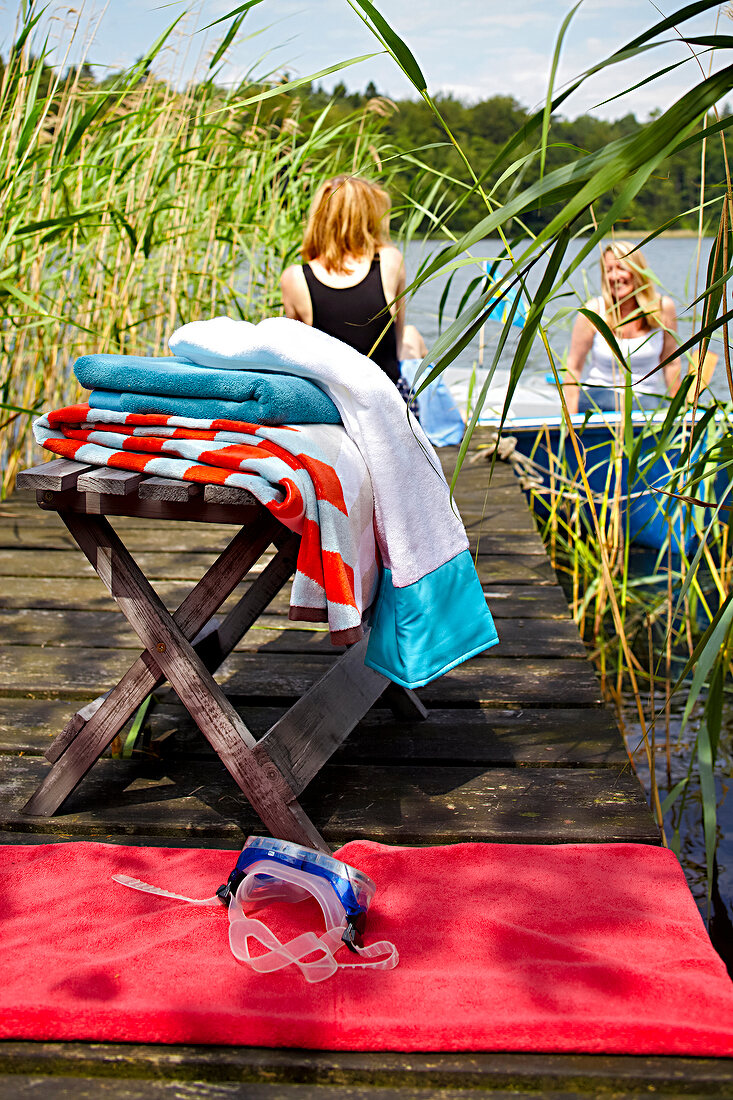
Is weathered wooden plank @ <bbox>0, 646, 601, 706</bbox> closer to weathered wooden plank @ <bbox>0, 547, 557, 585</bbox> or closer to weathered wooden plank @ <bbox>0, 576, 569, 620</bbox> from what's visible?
weathered wooden plank @ <bbox>0, 576, 569, 620</bbox>

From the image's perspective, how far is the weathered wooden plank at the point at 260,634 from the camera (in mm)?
2727

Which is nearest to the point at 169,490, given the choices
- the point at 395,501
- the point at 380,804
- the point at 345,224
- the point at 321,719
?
the point at 395,501

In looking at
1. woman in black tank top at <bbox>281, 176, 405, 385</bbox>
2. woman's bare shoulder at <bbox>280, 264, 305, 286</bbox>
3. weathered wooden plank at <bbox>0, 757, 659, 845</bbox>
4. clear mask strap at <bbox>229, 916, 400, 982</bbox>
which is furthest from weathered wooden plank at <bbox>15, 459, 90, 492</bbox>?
woman's bare shoulder at <bbox>280, 264, 305, 286</bbox>

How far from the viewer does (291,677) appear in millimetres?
2541

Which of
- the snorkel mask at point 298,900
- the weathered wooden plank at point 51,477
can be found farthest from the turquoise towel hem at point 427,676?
the weathered wooden plank at point 51,477

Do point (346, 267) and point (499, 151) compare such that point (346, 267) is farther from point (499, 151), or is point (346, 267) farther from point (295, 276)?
point (499, 151)

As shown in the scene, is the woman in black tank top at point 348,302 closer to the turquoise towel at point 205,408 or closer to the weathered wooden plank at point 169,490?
the turquoise towel at point 205,408

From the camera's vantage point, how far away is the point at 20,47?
2922 mm

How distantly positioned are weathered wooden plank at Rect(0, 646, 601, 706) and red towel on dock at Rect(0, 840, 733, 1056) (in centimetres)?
71

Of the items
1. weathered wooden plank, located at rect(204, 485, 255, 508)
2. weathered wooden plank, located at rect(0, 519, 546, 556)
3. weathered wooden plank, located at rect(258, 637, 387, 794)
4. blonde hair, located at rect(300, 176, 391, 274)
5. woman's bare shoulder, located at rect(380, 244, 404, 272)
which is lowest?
weathered wooden plank, located at rect(0, 519, 546, 556)

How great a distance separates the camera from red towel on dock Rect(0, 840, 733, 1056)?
1.25 metres

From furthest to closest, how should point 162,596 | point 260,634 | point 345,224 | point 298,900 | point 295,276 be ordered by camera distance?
point 295,276 → point 345,224 → point 162,596 → point 260,634 → point 298,900

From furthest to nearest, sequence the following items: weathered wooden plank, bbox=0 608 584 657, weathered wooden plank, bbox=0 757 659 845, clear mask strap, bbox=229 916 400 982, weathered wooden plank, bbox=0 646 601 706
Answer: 1. weathered wooden plank, bbox=0 608 584 657
2. weathered wooden plank, bbox=0 646 601 706
3. weathered wooden plank, bbox=0 757 659 845
4. clear mask strap, bbox=229 916 400 982

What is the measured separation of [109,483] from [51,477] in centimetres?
10
